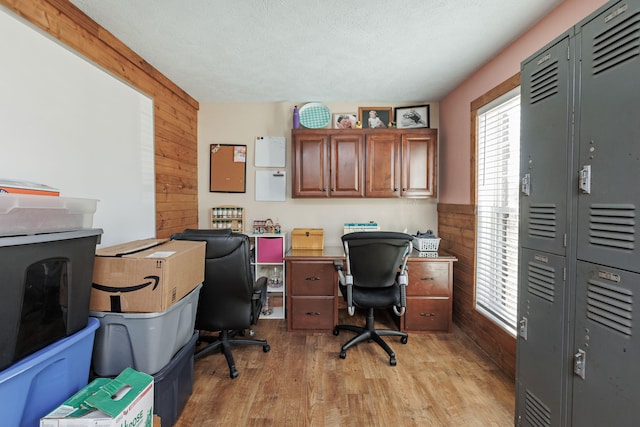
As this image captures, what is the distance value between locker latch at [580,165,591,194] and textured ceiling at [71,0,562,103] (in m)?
1.19

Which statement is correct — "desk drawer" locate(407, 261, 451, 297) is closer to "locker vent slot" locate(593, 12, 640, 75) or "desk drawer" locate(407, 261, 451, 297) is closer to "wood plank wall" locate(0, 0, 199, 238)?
"locker vent slot" locate(593, 12, 640, 75)

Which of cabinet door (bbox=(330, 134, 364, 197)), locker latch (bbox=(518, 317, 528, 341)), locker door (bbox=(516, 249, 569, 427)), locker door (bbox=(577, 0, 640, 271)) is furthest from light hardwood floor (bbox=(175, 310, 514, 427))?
cabinet door (bbox=(330, 134, 364, 197))

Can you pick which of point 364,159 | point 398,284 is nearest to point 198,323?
point 398,284

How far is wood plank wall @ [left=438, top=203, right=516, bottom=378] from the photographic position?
214 centimetres

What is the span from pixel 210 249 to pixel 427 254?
205cm

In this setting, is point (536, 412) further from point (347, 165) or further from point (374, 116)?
point (374, 116)

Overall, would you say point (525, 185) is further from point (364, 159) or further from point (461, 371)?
point (364, 159)

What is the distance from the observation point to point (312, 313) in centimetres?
274

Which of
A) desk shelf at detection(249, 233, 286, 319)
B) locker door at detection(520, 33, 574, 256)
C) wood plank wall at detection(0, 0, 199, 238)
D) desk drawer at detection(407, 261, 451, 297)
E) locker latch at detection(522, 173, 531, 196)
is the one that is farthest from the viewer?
desk shelf at detection(249, 233, 286, 319)

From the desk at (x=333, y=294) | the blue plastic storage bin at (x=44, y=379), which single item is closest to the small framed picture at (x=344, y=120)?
the desk at (x=333, y=294)

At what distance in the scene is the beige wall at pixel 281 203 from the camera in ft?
10.9

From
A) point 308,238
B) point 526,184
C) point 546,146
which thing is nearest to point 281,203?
point 308,238

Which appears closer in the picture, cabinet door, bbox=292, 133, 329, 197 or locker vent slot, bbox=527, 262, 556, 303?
locker vent slot, bbox=527, 262, 556, 303

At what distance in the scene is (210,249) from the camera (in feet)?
6.35
